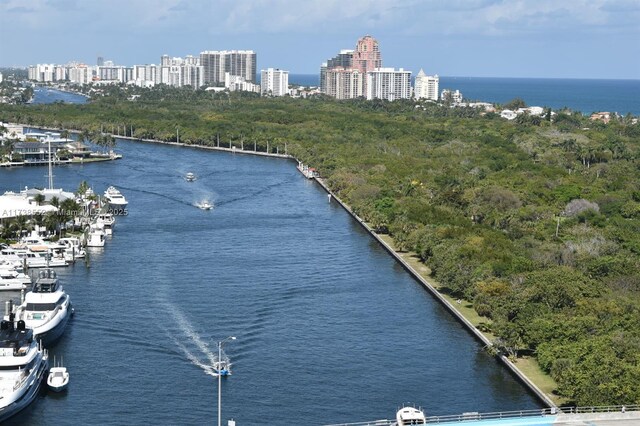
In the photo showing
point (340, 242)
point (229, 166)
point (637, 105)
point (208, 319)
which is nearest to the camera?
point (208, 319)

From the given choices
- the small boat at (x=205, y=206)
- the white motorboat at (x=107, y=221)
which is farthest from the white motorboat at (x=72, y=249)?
the small boat at (x=205, y=206)

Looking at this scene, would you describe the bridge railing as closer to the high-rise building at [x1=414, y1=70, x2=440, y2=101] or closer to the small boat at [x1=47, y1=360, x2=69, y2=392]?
the small boat at [x1=47, y1=360, x2=69, y2=392]

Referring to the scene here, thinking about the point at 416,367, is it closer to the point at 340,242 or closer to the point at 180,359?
the point at 180,359

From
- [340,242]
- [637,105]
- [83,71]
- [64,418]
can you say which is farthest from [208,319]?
[83,71]

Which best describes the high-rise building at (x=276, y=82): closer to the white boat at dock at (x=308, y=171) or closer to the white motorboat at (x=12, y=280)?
the white boat at dock at (x=308, y=171)

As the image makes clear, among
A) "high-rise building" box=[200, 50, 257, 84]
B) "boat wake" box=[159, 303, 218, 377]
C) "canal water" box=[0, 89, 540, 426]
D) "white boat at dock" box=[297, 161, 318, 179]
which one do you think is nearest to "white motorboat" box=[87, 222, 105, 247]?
"canal water" box=[0, 89, 540, 426]

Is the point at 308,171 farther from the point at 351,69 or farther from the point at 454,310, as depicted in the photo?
the point at 351,69

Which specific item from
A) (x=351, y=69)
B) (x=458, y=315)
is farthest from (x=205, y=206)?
(x=351, y=69)
